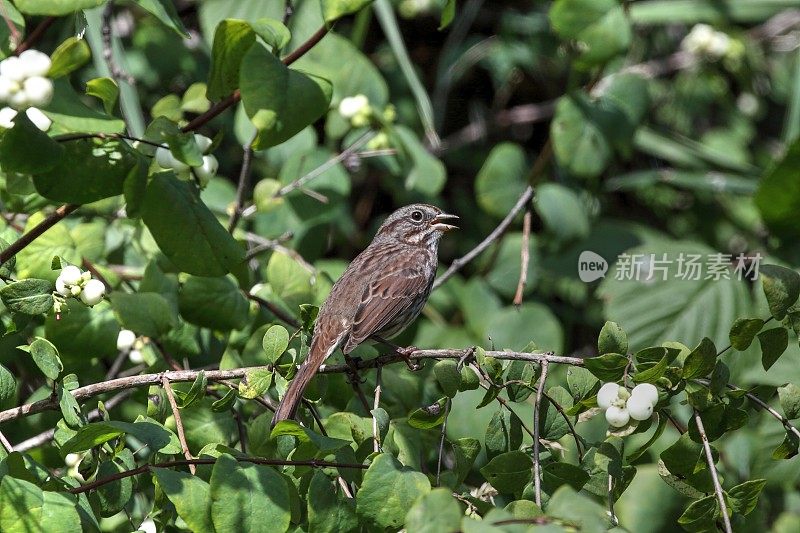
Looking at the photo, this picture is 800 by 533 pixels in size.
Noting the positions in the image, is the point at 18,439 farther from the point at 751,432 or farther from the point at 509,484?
the point at 751,432

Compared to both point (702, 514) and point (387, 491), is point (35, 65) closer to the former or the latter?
point (387, 491)

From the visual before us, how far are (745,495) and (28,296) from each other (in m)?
1.86

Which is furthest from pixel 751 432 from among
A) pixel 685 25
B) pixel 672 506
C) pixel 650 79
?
pixel 685 25

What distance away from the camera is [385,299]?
164 inches

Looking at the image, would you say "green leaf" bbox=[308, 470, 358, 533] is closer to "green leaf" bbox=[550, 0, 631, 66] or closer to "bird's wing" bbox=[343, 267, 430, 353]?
"bird's wing" bbox=[343, 267, 430, 353]

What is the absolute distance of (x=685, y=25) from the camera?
22.5 feet

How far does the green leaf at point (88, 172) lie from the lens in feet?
9.11

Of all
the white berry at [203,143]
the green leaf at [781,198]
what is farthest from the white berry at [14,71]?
the green leaf at [781,198]

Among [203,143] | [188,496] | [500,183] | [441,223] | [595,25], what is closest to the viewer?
[188,496]

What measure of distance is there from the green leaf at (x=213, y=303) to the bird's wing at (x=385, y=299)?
1.69 ft

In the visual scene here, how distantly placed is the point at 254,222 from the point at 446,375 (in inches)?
91.8

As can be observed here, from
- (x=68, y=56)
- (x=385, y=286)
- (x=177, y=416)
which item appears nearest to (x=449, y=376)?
(x=177, y=416)

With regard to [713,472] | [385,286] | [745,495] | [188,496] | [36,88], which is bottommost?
[385,286]

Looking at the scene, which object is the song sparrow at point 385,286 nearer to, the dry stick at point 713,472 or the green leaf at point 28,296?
the green leaf at point 28,296
